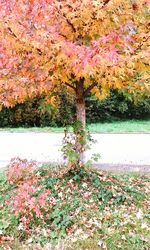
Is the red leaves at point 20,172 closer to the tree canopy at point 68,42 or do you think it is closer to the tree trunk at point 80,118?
the tree trunk at point 80,118

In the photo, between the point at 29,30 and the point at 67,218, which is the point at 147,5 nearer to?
the point at 29,30

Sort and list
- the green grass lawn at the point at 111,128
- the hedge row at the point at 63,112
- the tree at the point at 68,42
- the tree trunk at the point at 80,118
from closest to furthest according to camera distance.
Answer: the tree at the point at 68,42, the tree trunk at the point at 80,118, the green grass lawn at the point at 111,128, the hedge row at the point at 63,112

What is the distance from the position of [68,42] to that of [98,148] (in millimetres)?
6421

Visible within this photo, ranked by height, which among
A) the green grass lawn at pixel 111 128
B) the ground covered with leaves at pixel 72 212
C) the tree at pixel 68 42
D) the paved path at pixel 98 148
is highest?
the tree at pixel 68 42

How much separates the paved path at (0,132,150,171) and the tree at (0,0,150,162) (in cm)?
340

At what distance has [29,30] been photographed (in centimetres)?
506

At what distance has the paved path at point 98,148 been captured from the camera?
30.6ft

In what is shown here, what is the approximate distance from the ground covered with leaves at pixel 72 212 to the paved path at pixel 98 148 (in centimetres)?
219

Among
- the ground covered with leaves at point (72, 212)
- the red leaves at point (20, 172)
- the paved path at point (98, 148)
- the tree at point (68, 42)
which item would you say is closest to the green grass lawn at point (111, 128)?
the paved path at point (98, 148)

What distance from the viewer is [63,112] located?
1475 cm

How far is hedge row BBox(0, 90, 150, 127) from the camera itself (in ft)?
47.6

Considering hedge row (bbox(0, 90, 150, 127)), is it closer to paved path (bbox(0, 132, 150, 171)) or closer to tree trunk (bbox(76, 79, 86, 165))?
paved path (bbox(0, 132, 150, 171))

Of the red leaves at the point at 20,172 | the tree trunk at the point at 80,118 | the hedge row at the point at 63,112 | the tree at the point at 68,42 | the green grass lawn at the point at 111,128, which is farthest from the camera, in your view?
the hedge row at the point at 63,112

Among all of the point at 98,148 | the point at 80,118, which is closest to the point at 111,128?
the point at 98,148
